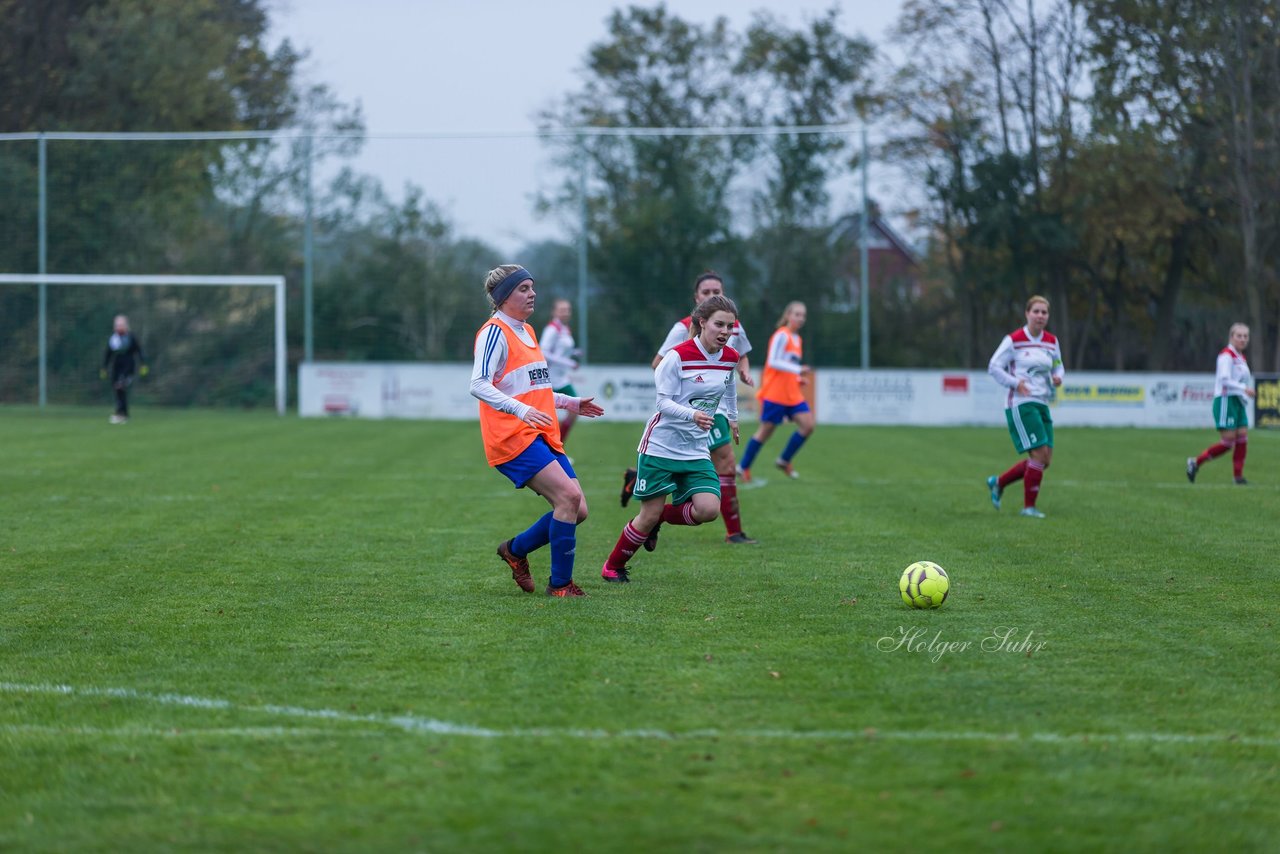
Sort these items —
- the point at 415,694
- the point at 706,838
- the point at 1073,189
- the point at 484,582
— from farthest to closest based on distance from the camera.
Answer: the point at 1073,189, the point at 484,582, the point at 415,694, the point at 706,838

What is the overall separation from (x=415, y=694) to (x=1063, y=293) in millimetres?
33504

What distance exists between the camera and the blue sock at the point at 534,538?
7.65m

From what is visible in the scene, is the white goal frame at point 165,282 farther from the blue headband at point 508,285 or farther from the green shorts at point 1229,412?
the blue headband at point 508,285

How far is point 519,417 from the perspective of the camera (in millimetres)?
7266

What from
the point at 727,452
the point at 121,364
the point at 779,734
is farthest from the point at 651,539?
the point at 121,364

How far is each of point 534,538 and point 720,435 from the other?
2643mm

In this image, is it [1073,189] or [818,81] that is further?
[818,81]

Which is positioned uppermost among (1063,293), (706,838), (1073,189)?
(1073,189)

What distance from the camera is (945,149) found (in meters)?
36.8

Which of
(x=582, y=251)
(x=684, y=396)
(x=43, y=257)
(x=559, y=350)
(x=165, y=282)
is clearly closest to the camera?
(x=684, y=396)

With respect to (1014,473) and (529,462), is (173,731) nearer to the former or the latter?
(529,462)

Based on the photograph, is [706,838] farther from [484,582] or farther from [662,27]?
[662,27]

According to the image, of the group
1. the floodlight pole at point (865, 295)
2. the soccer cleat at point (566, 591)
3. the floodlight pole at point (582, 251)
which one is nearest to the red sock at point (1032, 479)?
the soccer cleat at point (566, 591)

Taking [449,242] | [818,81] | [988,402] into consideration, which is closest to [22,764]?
[988,402]
